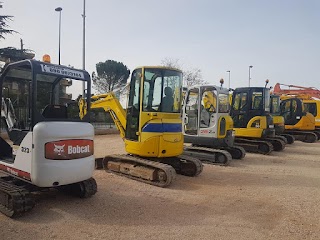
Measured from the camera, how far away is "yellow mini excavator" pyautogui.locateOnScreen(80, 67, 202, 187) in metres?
7.35

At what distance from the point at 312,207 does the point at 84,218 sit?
4.36 m

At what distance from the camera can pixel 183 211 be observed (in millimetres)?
5477

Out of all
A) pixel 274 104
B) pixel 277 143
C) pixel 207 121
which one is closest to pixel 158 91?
pixel 207 121

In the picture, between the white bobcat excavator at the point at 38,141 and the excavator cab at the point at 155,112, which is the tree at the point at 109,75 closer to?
the excavator cab at the point at 155,112

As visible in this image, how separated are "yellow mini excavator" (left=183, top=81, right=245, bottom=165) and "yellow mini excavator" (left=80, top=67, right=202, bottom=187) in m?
3.30

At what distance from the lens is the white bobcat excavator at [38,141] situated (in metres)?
4.78

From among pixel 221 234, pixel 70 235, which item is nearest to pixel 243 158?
pixel 221 234

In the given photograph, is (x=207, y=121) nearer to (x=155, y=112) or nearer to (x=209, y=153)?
(x=209, y=153)

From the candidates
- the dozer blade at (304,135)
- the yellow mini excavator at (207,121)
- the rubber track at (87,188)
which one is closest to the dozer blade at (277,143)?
the yellow mini excavator at (207,121)

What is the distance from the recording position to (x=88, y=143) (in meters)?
5.48

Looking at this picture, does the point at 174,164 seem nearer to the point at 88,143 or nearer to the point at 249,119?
the point at 88,143

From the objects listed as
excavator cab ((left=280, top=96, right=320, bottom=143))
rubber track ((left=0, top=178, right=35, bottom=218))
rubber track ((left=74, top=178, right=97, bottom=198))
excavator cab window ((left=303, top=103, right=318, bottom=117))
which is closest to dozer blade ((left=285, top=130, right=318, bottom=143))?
excavator cab ((left=280, top=96, right=320, bottom=143))

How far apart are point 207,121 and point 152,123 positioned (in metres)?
4.23

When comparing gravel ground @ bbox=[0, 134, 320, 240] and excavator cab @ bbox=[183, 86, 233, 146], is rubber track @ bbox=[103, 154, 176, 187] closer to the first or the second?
gravel ground @ bbox=[0, 134, 320, 240]
